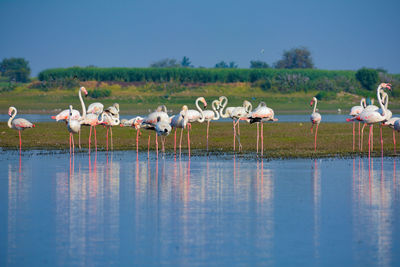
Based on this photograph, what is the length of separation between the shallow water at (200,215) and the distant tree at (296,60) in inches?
4277

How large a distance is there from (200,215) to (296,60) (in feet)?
386

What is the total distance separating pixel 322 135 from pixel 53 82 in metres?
59.8

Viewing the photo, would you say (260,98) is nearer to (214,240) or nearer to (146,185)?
(146,185)

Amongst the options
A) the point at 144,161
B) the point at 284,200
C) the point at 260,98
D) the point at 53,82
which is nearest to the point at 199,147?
the point at 144,161

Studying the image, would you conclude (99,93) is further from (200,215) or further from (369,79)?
(200,215)

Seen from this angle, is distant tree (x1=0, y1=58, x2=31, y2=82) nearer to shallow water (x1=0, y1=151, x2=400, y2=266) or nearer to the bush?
the bush

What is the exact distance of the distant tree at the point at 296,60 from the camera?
5002 inches

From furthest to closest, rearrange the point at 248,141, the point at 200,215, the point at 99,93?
the point at 99,93 < the point at 248,141 < the point at 200,215

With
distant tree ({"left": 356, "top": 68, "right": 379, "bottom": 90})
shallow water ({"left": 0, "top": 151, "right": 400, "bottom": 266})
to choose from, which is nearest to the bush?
distant tree ({"left": 356, "top": 68, "right": 379, "bottom": 90})

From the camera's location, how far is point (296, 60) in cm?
12775

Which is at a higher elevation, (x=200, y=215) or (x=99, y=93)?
(x=99, y=93)

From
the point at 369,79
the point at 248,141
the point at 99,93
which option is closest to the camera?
the point at 248,141

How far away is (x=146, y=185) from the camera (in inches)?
634

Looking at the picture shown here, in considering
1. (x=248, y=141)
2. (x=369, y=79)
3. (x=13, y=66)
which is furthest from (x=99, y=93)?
(x=13, y=66)
